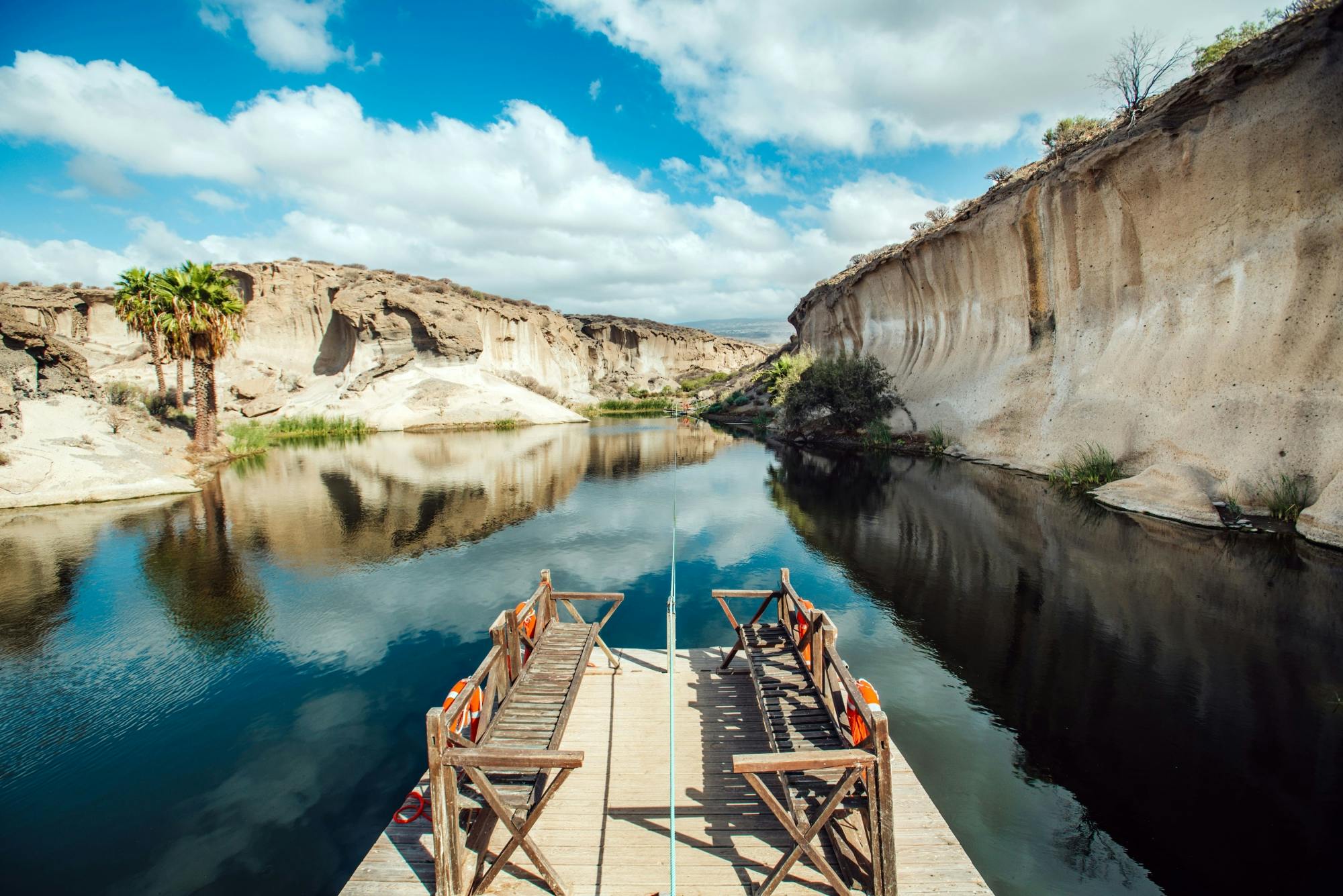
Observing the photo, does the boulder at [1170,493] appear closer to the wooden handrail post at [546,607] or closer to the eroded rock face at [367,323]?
the wooden handrail post at [546,607]

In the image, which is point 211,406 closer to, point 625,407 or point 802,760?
point 802,760

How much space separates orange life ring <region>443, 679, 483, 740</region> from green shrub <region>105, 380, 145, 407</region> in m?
33.5

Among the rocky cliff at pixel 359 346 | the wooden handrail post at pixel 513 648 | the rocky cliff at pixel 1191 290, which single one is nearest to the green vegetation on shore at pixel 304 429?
the rocky cliff at pixel 359 346

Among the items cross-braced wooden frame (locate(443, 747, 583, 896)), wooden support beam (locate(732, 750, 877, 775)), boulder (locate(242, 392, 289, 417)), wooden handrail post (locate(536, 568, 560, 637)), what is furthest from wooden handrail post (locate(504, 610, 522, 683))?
boulder (locate(242, 392, 289, 417))

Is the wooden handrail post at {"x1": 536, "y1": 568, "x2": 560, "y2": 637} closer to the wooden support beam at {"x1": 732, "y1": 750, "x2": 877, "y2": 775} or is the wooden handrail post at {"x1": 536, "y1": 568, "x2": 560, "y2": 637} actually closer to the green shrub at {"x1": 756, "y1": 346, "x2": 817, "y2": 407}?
the wooden support beam at {"x1": 732, "y1": 750, "x2": 877, "y2": 775}

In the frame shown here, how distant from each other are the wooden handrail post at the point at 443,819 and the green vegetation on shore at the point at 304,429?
40132 mm

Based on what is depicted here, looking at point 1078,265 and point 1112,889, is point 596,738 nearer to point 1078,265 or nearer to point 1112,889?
point 1112,889

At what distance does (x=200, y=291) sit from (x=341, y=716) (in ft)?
101

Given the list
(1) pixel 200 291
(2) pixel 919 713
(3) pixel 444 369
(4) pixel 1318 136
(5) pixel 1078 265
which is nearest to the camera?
(2) pixel 919 713

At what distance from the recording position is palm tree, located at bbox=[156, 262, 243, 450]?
2878cm

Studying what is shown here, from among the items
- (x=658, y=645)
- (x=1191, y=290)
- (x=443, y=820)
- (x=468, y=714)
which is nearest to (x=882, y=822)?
(x=443, y=820)

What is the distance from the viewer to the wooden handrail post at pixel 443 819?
403cm

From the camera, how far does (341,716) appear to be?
7.82 m

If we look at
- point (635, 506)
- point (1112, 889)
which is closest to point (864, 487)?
point (635, 506)
